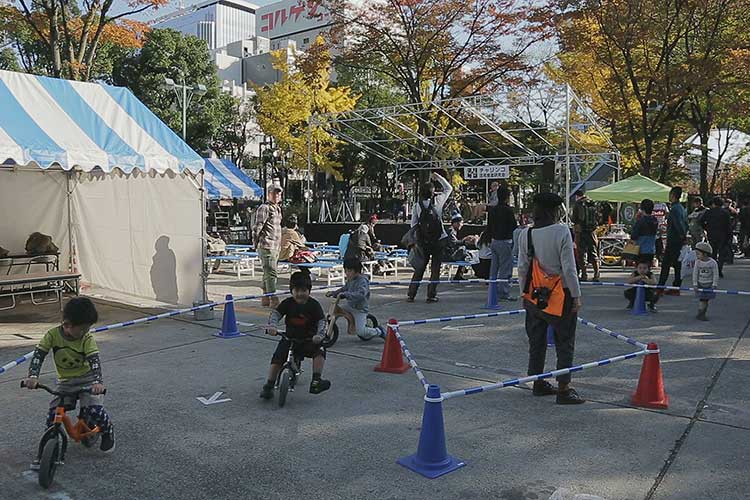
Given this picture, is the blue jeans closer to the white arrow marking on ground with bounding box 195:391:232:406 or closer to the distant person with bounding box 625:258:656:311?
the distant person with bounding box 625:258:656:311

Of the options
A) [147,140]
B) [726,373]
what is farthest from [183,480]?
[147,140]

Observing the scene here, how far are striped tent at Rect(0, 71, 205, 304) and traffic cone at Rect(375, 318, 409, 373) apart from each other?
3.89 meters

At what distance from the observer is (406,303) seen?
33.8 feet

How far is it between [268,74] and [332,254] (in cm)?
4870

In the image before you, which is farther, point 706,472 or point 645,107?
point 645,107

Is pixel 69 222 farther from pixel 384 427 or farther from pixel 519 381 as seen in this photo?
pixel 519 381

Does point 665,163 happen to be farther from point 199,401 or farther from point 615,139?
point 199,401

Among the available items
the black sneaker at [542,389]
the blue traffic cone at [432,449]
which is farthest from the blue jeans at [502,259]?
the blue traffic cone at [432,449]

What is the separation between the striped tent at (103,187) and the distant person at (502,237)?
4.68 meters

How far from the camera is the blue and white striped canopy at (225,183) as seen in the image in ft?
74.3

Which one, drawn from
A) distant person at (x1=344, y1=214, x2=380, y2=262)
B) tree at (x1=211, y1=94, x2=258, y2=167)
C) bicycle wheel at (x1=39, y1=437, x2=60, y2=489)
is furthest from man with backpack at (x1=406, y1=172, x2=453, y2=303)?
tree at (x1=211, y1=94, x2=258, y2=167)

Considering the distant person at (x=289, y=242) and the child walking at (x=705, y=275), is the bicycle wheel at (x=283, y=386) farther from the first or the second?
the distant person at (x=289, y=242)

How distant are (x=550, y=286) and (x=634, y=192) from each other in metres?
14.2

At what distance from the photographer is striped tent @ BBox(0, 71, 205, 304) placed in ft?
25.8
